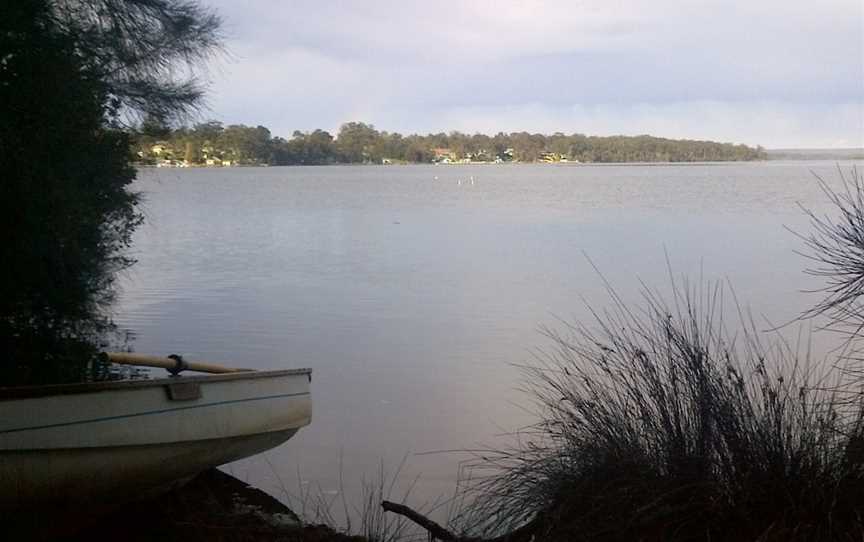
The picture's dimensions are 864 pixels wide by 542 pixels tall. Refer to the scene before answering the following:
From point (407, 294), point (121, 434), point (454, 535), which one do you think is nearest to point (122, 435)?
point (121, 434)

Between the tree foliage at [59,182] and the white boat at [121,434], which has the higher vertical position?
the tree foliage at [59,182]

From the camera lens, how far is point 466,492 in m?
5.68

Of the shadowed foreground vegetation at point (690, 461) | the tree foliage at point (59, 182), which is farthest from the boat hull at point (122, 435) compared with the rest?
the shadowed foreground vegetation at point (690, 461)

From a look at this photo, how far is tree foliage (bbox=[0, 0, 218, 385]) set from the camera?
5137mm

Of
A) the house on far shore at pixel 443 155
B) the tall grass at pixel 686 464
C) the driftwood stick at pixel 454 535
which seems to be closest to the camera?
the tall grass at pixel 686 464

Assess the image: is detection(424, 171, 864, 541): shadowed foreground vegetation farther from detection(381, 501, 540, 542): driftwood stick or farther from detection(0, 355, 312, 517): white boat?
detection(0, 355, 312, 517): white boat

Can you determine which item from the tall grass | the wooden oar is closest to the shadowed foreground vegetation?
the tall grass

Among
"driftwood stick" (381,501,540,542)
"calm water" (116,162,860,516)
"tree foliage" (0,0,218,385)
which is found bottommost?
"calm water" (116,162,860,516)

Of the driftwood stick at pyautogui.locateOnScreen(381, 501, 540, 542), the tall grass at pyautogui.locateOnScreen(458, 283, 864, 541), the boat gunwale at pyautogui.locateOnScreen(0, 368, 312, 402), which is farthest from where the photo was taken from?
the boat gunwale at pyautogui.locateOnScreen(0, 368, 312, 402)

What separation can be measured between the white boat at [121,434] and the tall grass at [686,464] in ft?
5.00

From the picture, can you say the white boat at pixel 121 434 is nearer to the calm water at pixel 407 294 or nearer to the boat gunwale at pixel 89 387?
the boat gunwale at pixel 89 387

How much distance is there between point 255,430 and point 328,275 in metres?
11.3

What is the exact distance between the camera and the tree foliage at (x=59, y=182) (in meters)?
5.14

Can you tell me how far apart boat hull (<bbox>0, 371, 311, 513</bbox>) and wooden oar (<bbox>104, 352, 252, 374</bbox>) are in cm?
41
